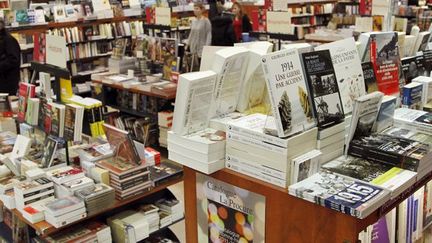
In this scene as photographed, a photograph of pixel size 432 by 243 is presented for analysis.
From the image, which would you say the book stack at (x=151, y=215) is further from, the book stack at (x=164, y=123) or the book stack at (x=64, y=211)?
the book stack at (x=164, y=123)

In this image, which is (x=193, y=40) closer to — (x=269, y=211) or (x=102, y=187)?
(x=102, y=187)

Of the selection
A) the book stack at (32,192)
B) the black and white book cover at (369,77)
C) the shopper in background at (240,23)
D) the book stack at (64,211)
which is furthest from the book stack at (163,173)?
the shopper in background at (240,23)

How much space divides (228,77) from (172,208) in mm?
1584

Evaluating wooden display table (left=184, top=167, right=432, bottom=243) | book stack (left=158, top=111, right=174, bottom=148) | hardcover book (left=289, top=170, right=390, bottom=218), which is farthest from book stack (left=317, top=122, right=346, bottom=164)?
book stack (left=158, top=111, right=174, bottom=148)

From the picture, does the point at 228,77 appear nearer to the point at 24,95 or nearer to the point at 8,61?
the point at 24,95

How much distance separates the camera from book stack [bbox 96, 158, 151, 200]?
3039 mm

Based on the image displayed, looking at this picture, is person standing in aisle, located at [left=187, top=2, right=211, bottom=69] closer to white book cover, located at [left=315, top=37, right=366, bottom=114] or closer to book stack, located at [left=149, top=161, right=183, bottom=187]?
book stack, located at [left=149, top=161, right=183, bottom=187]

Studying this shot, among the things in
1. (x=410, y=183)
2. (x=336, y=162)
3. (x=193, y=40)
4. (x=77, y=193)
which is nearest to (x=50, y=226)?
(x=77, y=193)

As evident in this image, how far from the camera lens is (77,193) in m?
2.93

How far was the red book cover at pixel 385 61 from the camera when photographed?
234 centimetres

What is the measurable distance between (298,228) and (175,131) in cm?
65

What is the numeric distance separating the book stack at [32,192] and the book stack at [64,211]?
158mm

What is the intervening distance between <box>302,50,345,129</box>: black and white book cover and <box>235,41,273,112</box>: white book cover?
0.91 ft

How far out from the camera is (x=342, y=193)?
1.64m
